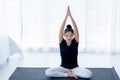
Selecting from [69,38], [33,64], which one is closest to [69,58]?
[69,38]

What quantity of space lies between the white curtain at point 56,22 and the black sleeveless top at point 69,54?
1623 millimetres

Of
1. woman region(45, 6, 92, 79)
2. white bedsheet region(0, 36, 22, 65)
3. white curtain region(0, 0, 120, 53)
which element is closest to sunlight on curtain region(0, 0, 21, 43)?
white curtain region(0, 0, 120, 53)

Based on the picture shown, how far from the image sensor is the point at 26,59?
3865 millimetres

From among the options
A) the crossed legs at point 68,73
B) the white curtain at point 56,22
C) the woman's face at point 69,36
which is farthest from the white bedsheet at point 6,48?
the woman's face at point 69,36

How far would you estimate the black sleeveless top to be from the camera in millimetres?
2662

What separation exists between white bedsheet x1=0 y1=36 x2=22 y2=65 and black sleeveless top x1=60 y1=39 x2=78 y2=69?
101 cm

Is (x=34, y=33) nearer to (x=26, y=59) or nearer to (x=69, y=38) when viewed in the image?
(x=26, y=59)

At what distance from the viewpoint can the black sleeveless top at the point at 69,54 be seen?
266 cm

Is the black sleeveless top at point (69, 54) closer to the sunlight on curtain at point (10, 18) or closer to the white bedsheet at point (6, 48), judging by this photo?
the white bedsheet at point (6, 48)

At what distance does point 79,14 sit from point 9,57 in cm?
134

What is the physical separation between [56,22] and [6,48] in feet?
3.62

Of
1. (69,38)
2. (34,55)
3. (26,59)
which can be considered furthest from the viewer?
(34,55)

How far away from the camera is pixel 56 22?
4.34 meters

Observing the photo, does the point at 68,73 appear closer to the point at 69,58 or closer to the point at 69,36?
the point at 69,58
